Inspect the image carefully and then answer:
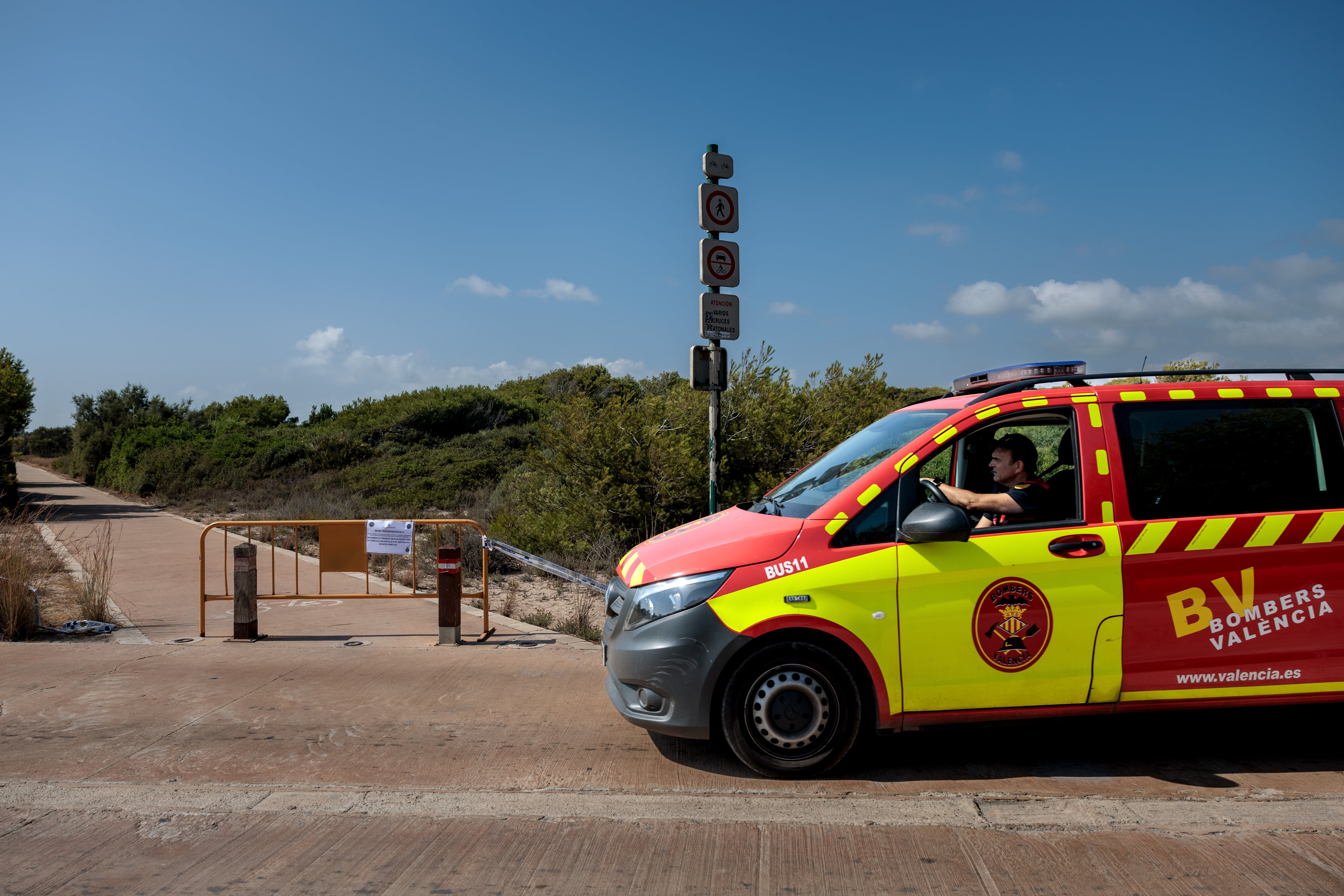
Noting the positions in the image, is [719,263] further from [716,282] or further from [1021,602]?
[1021,602]

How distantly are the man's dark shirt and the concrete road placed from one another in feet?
4.20

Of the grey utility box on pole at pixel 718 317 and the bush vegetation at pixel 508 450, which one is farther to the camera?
the bush vegetation at pixel 508 450

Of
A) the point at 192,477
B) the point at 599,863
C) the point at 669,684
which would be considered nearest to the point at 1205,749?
the point at 669,684

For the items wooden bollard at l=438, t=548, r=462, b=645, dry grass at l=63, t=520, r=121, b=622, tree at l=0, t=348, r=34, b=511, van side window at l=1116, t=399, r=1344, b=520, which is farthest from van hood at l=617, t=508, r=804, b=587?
tree at l=0, t=348, r=34, b=511

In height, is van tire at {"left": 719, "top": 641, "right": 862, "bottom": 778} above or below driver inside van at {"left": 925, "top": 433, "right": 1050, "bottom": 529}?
below

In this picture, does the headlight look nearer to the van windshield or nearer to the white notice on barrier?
the van windshield

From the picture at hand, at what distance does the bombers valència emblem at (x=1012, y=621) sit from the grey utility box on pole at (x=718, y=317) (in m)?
4.73

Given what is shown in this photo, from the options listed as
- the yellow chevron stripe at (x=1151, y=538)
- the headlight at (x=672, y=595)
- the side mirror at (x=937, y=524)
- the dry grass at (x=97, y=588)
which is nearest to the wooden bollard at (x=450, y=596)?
the headlight at (x=672, y=595)

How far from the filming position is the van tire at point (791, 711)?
409cm

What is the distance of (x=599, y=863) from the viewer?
3.42 m

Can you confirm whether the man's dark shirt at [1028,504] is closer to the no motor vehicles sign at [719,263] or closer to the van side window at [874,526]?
the van side window at [874,526]

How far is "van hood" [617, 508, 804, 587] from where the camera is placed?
4152mm

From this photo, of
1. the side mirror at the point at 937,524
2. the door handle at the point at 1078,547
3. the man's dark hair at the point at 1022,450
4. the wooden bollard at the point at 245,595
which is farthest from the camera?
the wooden bollard at the point at 245,595

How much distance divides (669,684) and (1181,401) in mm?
2976
